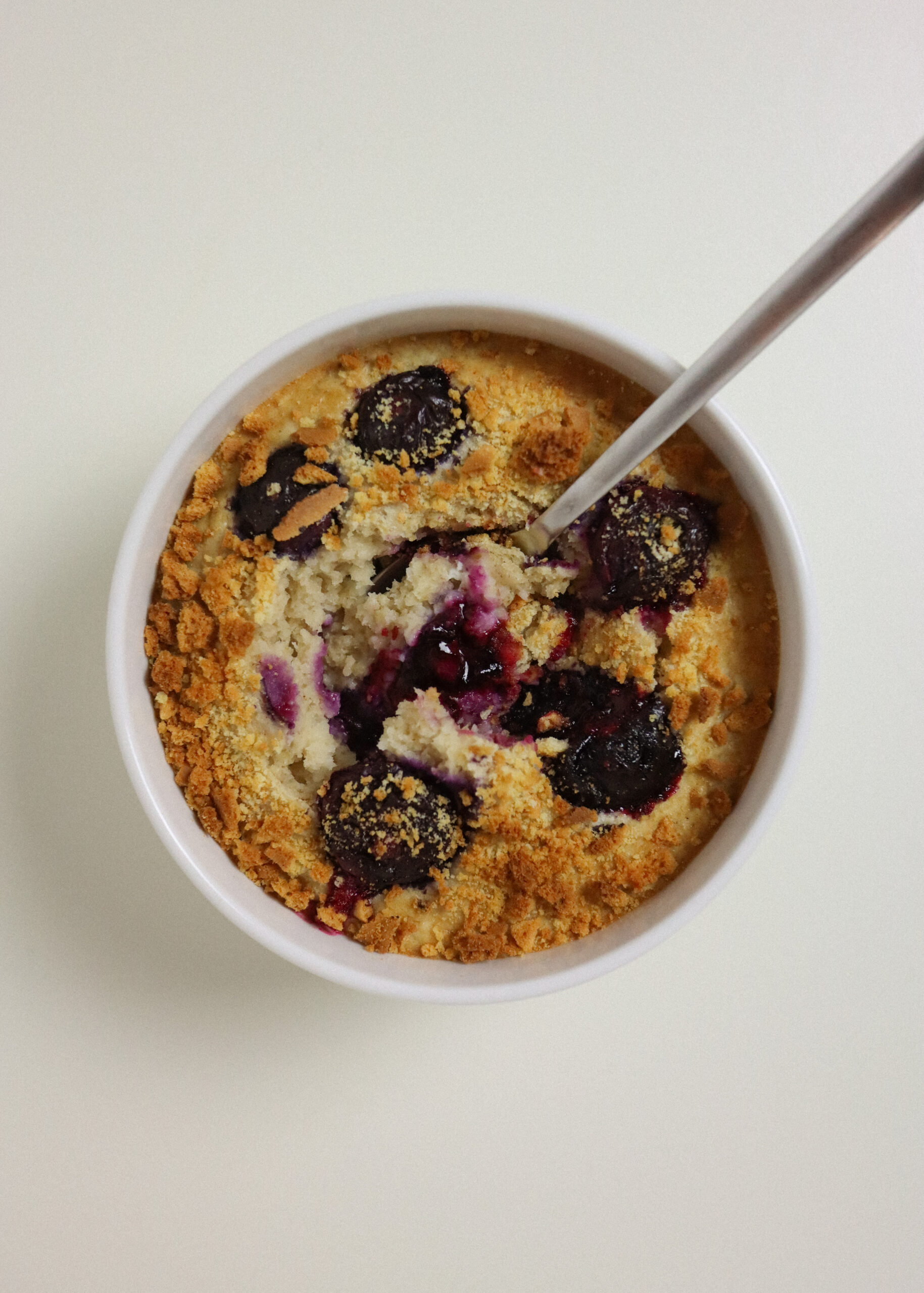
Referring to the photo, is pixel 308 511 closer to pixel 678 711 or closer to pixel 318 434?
pixel 318 434

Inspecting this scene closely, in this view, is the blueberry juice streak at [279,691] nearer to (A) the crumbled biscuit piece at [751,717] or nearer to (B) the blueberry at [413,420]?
(B) the blueberry at [413,420]

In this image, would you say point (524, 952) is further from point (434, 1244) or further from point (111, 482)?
point (111, 482)

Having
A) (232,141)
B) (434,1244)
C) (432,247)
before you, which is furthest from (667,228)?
(434,1244)

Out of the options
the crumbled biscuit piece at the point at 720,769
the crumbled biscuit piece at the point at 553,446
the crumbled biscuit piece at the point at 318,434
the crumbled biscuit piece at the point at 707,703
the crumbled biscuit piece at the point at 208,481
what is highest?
the crumbled biscuit piece at the point at 553,446

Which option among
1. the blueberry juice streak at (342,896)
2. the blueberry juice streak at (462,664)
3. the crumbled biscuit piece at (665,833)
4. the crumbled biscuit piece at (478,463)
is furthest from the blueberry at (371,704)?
the crumbled biscuit piece at (665,833)

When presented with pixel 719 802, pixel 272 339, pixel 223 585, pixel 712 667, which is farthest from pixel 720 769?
pixel 272 339

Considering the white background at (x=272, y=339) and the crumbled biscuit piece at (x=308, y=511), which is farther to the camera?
the white background at (x=272, y=339)
